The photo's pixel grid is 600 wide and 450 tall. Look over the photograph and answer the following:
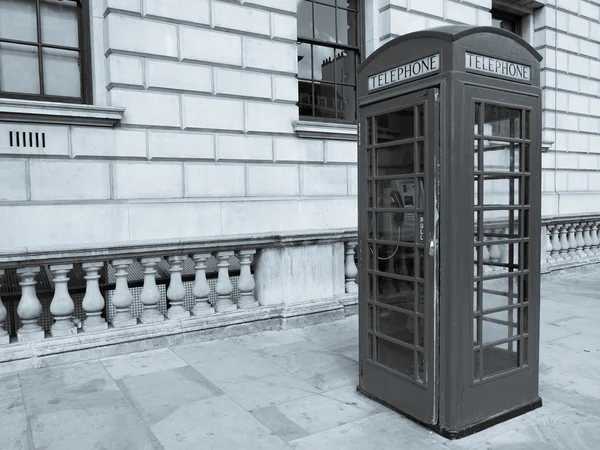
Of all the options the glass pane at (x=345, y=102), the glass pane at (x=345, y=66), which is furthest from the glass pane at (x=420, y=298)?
the glass pane at (x=345, y=66)

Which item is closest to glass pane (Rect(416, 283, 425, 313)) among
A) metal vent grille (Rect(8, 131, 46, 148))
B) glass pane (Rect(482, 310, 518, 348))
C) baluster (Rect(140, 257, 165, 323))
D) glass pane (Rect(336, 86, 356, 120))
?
glass pane (Rect(482, 310, 518, 348))

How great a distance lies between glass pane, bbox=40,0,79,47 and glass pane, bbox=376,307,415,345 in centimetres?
596

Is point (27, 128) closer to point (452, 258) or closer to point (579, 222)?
point (452, 258)

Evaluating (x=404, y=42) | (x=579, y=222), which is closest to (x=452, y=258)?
(x=404, y=42)

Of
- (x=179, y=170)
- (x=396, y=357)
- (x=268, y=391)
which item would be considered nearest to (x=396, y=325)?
(x=396, y=357)

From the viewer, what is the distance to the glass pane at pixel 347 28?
9477 millimetres

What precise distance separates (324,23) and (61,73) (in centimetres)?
461

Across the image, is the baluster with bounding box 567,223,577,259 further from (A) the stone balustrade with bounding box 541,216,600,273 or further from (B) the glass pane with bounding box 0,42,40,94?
(B) the glass pane with bounding box 0,42,40,94

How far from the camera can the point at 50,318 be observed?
5309 mm

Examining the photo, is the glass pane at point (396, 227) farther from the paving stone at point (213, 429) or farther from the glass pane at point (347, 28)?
the glass pane at point (347, 28)

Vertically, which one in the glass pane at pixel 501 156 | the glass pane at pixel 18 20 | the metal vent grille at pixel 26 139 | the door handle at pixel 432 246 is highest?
the glass pane at pixel 18 20

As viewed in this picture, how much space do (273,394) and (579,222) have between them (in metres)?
7.96

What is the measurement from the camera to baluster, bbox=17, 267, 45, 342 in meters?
4.55

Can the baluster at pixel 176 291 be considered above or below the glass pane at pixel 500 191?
below
